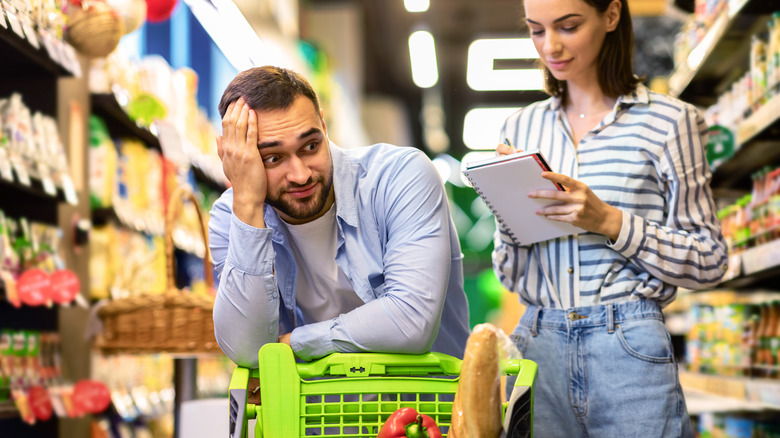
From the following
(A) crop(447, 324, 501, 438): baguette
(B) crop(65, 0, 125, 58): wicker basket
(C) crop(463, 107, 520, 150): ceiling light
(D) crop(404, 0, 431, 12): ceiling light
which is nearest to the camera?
(A) crop(447, 324, 501, 438): baguette

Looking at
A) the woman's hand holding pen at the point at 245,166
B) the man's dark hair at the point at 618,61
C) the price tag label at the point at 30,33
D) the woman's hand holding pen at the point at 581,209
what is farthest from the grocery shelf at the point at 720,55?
the price tag label at the point at 30,33

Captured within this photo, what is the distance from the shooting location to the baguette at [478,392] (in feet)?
4.38

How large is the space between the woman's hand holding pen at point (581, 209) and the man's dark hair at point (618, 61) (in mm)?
341

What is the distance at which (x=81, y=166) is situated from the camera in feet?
11.6

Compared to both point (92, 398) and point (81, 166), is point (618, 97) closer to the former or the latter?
point (92, 398)

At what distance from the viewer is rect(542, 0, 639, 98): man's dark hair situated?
2.05 m

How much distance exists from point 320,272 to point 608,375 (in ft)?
2.26

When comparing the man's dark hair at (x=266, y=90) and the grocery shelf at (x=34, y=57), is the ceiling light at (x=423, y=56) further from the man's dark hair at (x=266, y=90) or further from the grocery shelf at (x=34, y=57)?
the man's dark hair at (x=266, y=90)

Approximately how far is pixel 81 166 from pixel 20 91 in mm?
538

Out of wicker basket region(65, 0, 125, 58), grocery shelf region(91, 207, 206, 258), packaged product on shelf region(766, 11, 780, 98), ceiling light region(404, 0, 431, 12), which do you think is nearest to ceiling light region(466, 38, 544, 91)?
ceiling light region(404, 0, 431, 12)

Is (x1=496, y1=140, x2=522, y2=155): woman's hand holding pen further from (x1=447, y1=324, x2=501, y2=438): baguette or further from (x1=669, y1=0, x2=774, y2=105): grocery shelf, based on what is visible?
(x1=669, y1=0, x2=774, y2=105): grocery shelf

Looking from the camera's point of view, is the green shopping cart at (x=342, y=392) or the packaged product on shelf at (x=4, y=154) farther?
the packaged product on shelf at (x=4, y=154)

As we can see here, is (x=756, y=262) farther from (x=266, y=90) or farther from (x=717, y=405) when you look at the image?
(x=266, y=90)

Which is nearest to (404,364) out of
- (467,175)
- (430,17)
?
(467,175)
